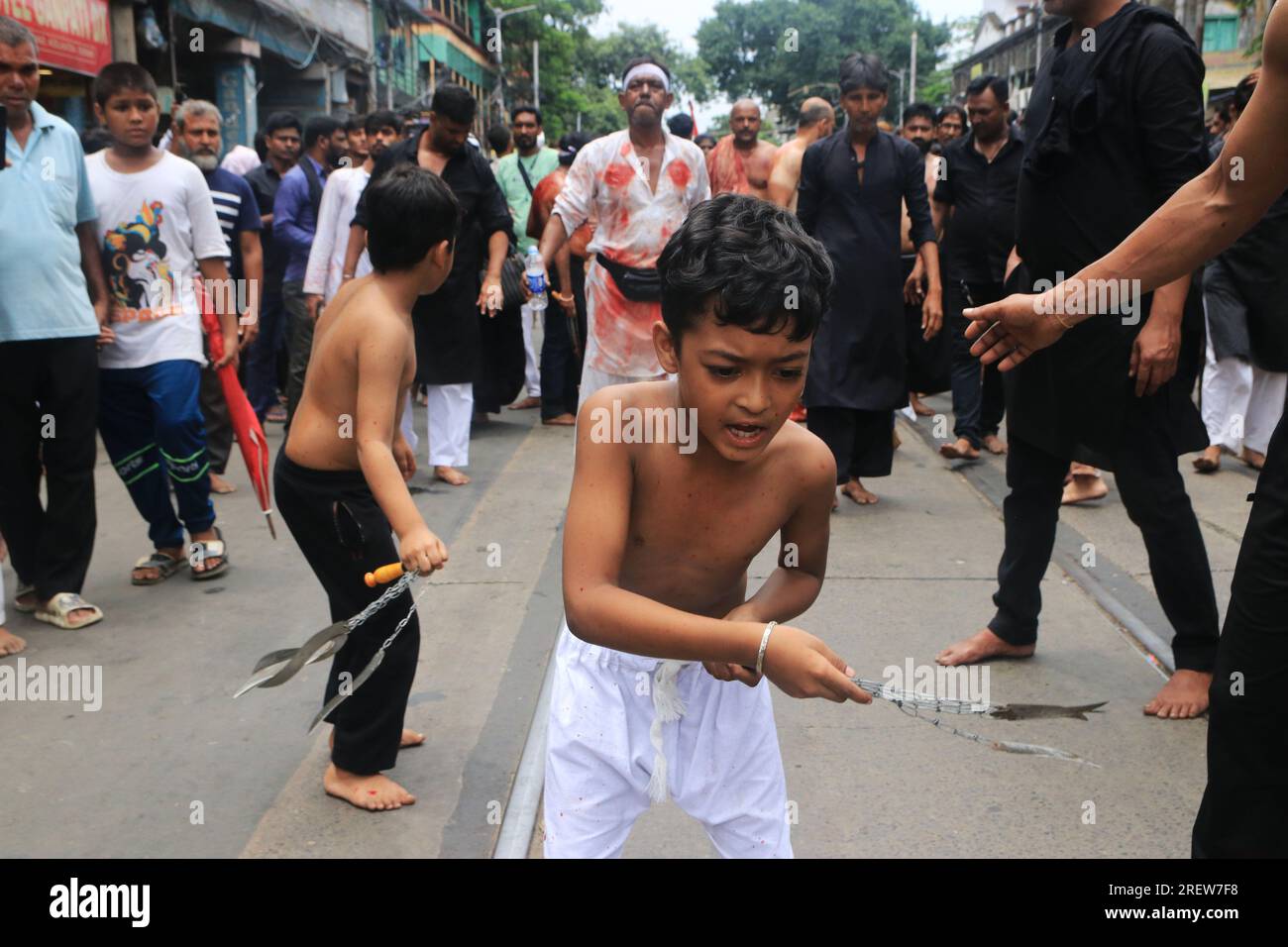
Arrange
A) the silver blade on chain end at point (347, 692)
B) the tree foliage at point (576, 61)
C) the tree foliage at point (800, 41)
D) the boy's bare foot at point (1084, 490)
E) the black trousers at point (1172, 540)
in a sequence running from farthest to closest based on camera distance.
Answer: the tree foliage at point (800, 41) < the tree foliage at point (576, 61) < the boy's bare foot at point (1084, 490) < the black trousers at point (1172, 540) < the silver blade on chain end at point (347, 692)

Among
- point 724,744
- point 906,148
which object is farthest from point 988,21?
point 724,744

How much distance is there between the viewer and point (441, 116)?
22.2 ft

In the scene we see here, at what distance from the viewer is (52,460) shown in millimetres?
4883

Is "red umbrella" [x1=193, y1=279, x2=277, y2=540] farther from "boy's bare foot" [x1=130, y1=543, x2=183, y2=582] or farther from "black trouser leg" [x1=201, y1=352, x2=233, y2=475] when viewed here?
"black trouser leg" [x1=201, y1=352, x2=233, y2=475]

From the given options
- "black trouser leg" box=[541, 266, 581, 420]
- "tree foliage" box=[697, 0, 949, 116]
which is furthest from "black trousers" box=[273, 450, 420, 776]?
"tree foliage" box=[697, 0, 949, 116]

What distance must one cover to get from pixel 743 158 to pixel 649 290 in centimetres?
415

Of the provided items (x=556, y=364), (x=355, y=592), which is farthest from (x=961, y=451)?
(x=355, y=592)

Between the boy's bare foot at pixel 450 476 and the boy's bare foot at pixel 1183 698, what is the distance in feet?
13.8

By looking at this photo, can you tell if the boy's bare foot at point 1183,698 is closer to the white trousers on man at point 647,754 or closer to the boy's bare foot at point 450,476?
the white trousers on man at point 647,754

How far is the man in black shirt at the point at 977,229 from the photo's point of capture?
745 cm

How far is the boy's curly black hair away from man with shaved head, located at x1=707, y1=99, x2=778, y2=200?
25.4ft

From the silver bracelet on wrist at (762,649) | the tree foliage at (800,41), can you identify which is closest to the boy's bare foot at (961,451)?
the silver bracelet on wrist at (762,649)

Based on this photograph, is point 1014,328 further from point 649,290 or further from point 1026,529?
point 649,290
